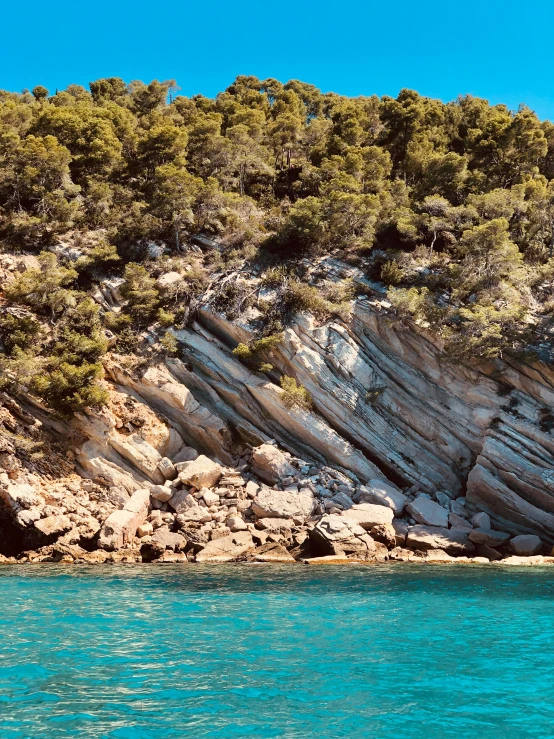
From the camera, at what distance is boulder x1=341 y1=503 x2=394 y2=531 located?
80.0 feet

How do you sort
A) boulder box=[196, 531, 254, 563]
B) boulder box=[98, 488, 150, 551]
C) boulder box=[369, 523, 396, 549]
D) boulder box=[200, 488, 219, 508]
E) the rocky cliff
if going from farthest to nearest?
boulder box=[200, 488, 219, 508] → the rocky cliff → boulder box=[369, 523, 396, 549] → boulder box=[98, 488, 150, 551] → boulder box=[196, 531, 254, 563]

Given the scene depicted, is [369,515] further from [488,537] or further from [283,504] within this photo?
[488,537]

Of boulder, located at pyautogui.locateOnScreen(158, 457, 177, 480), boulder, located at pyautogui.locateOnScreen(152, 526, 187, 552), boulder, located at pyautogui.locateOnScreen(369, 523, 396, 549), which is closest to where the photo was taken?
boulder, located at pyautogui.locateOnScreen(152, 526, 187, 552)

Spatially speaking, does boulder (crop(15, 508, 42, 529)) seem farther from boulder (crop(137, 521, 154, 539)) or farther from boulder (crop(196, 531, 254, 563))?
boulder (crop(196, 531, 254, 563))

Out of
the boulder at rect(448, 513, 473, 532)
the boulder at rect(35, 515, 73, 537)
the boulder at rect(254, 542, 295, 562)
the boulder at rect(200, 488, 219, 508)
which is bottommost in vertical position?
the boulder at rect(254, 542, 295, 562)

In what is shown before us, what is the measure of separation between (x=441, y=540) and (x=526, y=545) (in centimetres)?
315

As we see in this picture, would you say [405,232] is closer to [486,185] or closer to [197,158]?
[486,185]

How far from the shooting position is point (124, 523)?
77.8ft

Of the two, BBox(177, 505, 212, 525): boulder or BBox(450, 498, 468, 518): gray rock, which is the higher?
BBox(450, 498, 468, 518): gray rock

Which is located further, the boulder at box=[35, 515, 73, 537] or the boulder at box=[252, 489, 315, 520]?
the boulder at box=[252, 489, 315, 520]

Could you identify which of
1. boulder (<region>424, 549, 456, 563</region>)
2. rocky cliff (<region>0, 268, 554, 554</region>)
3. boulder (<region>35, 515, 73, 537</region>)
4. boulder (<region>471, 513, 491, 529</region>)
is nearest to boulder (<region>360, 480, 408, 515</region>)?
rocky cliff (<region>0, 268, 554, 554</region>)

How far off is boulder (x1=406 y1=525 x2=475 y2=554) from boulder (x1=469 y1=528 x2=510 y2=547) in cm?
25

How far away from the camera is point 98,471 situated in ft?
87.4

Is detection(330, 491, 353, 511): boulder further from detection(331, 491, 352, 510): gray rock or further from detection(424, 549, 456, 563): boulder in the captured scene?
detection(424, 549, 456, 563): boulder
